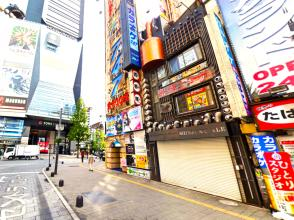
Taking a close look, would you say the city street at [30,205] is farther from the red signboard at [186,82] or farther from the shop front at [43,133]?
the shop front at [43,133]

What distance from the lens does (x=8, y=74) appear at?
52062 mm

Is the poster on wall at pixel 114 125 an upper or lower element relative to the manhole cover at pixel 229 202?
upper

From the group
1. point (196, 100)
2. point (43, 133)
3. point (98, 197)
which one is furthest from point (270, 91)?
point (43, 133)

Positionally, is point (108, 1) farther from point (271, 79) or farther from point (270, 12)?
point (271, 79)

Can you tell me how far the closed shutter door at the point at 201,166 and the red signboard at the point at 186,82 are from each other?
351 centimetres

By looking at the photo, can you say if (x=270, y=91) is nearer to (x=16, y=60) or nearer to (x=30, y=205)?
(x=30, y=205)

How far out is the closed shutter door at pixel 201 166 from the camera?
23.1 feet

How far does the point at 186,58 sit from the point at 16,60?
7082 cm

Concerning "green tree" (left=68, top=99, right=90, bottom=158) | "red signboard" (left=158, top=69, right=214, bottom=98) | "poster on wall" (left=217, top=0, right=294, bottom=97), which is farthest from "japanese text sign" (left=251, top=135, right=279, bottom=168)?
"green tree" (left=68, top=99, right=90, bottom=158)

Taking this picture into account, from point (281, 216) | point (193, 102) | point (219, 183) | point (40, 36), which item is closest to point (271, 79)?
point (193, 102)

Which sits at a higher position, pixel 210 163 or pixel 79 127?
pixel 79 127

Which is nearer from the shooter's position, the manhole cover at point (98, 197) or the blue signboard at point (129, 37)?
the manhole cover at point (98, 197)

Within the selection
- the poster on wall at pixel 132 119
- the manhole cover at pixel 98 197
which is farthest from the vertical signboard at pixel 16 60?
the manhole cover at pixel 98 197

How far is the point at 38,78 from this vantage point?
57.2 metres
